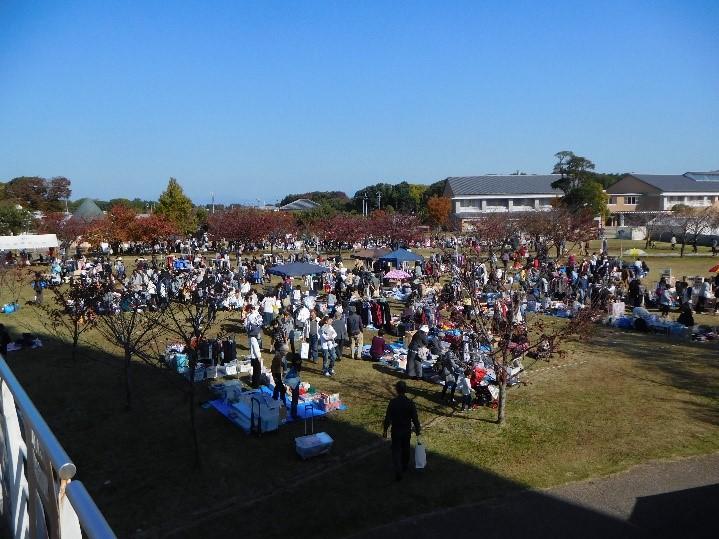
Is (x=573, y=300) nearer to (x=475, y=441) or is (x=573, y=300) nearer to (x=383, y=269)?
(x=383, y=269)

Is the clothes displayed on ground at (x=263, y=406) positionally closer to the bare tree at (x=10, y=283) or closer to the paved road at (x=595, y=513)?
the paved road at (x=595, y=513)

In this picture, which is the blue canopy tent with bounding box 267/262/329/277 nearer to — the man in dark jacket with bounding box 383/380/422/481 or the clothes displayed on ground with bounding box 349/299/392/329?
the clothes displayed on ground with bounding box 349/299/392/329

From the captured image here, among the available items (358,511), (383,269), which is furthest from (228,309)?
(358,511)

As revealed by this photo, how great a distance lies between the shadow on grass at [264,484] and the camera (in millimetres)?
6863

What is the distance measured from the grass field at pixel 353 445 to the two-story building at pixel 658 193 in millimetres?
64271

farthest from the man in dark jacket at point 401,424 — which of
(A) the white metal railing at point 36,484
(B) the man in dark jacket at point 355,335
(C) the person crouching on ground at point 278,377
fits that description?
(B) the man in dark jacket at point 355,335

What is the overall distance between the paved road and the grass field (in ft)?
0.92

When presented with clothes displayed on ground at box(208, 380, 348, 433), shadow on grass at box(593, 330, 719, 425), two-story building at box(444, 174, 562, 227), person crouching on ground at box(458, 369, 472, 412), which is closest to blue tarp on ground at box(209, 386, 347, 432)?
clothes displayed on ground at box(208, 380, 348, 433)

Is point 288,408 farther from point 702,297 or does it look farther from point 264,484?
point 702,297

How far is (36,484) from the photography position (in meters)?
1.94

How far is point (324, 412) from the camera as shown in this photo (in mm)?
10477

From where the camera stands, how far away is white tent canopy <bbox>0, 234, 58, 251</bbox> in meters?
32.5

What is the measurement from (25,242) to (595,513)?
116 ft

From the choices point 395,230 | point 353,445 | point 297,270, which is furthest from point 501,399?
point 395,230
